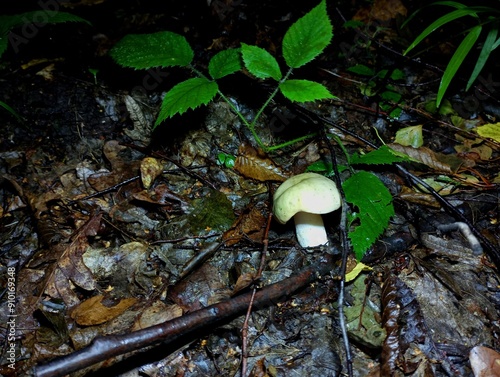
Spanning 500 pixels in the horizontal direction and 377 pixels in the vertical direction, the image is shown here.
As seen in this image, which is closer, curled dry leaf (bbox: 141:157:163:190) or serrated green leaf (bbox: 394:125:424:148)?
curled dry leaf (bbox: 141:157:163:190)

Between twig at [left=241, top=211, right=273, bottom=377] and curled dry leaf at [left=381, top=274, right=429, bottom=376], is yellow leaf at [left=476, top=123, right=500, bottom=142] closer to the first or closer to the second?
curled dry leaf at [left=381, top=274, right=429, bottom=376]

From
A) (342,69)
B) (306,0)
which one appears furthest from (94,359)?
(306,0)

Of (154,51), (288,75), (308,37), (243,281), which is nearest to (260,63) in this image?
(288,75)

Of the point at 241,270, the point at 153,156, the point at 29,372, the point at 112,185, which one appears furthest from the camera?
the point at 153,156

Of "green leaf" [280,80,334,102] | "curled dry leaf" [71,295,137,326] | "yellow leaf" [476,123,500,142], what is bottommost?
"curled dry leaf" [71,295,137,326]

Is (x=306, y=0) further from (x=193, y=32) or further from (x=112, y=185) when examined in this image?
(x=112, y=185)

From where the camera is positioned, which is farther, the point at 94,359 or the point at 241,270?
the point at 241,270

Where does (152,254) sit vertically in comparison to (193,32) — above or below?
below

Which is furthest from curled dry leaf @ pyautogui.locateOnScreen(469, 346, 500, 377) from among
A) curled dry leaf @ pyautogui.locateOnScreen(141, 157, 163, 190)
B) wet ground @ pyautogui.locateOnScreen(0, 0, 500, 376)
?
curled dry leaf @ pyautogui.locateOnScreen(141, 157, 163, 190)
